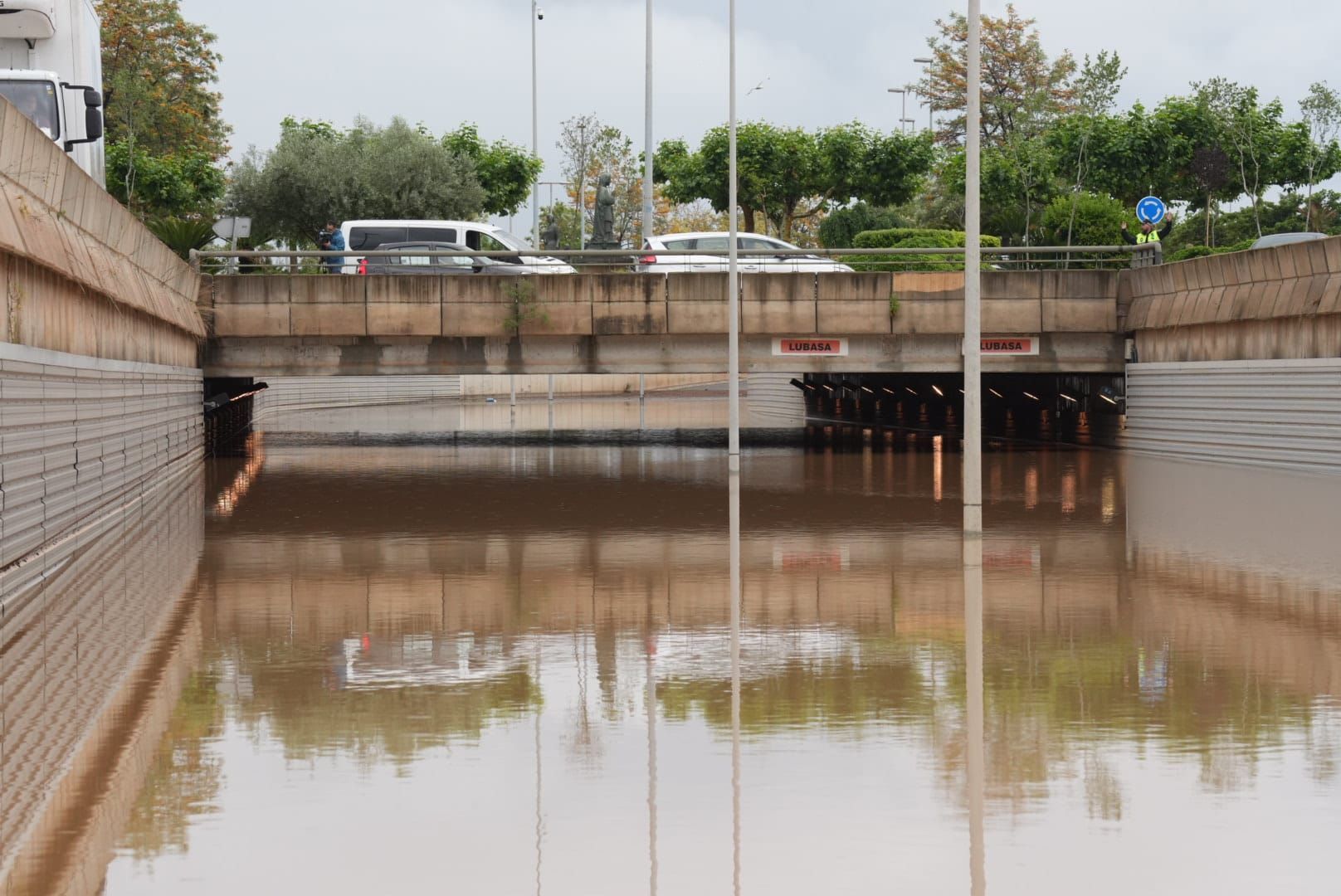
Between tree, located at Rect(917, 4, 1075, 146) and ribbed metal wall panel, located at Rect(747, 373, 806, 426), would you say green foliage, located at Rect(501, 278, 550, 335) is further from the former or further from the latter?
tree, located at Rect(917, 4, 1075, 146)

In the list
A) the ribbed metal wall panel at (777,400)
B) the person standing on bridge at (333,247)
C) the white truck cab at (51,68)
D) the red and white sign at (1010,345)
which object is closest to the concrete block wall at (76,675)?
the white truck cab at (51,68)

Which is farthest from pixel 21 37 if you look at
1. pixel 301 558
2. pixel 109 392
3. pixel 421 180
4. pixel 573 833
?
pixel 421 180

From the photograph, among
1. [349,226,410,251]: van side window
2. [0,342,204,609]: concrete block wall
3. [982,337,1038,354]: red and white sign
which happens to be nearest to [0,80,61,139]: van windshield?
[0,342,204,609]: concrete block wall

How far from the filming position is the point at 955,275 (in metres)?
33.9

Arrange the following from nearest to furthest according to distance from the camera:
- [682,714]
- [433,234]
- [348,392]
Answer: [682,714], [433,234], [348,392]

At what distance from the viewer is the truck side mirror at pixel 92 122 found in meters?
22.7

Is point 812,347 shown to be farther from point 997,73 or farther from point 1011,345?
point 997,73

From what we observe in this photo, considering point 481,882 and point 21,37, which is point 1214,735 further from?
point 21,37

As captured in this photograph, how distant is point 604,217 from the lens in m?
41.4

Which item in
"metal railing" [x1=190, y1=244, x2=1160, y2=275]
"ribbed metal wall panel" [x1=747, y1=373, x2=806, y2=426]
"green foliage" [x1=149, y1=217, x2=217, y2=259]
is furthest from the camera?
"ribbed metal wall panel" [x1=747, y1=373, x2=806, y2=426]

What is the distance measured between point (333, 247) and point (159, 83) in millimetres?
38464

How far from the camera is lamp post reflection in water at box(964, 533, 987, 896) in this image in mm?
6270

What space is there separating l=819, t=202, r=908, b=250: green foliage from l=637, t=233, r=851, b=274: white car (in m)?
27.3

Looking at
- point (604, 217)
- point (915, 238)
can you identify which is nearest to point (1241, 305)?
point (604, 217)
